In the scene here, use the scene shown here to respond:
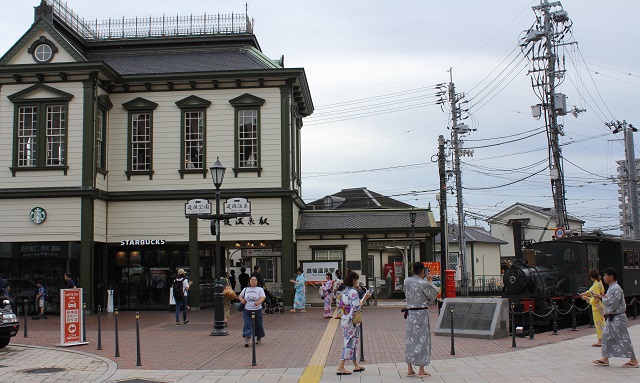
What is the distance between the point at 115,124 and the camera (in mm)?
26828

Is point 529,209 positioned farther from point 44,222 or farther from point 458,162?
point 44,222

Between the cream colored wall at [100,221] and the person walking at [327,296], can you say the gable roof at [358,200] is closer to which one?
the cream colored wall at [100,221]

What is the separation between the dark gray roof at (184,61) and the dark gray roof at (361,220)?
674cm

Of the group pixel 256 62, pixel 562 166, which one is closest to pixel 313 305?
pixel 256 62

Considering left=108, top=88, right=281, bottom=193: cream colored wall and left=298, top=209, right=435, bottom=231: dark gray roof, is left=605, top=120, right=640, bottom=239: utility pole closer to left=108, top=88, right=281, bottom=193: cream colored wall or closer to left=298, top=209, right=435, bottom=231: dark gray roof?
left=298, top=209, right=435, bottom=231: dark gray roof

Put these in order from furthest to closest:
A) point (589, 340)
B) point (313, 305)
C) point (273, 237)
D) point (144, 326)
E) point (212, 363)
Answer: point (313, 305), point (273, 237), point (144, 326), point (589, 340), point (212, 363)

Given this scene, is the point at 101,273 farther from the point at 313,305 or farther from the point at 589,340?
the point at 589,340

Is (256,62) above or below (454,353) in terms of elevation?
above

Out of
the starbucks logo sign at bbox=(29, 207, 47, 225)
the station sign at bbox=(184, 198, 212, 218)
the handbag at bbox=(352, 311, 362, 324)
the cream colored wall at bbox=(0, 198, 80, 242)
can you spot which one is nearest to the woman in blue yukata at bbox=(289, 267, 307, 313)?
the station sign at bbox=(184, 198, 212, 218)

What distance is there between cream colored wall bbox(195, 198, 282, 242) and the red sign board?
1031cm

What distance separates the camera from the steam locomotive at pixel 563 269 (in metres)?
18.6

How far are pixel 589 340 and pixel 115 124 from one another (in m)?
19.1

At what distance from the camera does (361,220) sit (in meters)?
29.6

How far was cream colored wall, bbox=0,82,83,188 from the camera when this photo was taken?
24703 mm
